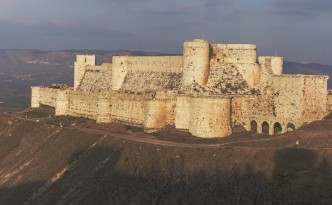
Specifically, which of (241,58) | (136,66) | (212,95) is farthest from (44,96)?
(212,95)

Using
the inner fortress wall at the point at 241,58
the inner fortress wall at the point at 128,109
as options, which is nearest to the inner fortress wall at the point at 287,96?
the inner fortress wall at the point at 241,58

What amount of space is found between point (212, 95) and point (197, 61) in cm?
994

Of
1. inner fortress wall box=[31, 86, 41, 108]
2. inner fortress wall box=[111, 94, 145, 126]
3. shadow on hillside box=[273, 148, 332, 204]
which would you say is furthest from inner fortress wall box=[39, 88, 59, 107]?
shadow on hillside box=[273, 148, 332, 204]

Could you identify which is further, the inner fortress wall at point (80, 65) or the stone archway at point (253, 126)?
the inner fortress wall at point (80, 65)

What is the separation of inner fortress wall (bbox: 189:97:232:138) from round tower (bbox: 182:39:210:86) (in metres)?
9.34

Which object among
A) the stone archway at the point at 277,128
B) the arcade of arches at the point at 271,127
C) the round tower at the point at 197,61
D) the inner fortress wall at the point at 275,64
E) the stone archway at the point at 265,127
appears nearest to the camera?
the arcade of arches at the point at 271,127

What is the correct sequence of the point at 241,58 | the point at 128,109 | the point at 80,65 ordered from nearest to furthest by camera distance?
the point at 241,58, the point at 128,109, the point at 80,65

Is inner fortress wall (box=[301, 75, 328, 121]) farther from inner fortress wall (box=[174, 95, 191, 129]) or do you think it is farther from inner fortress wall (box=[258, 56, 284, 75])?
inner fortress wall (box=[174, 95, 191, 129])

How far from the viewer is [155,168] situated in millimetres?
58156

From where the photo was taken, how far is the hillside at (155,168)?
48250 millimetres

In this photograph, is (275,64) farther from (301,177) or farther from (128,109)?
(301,177)

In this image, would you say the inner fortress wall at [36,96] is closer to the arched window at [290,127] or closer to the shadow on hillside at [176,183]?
the shadow on hillside at [176,183]

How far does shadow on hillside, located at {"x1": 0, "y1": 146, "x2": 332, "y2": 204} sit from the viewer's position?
46.8m

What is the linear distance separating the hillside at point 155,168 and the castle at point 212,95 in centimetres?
335
